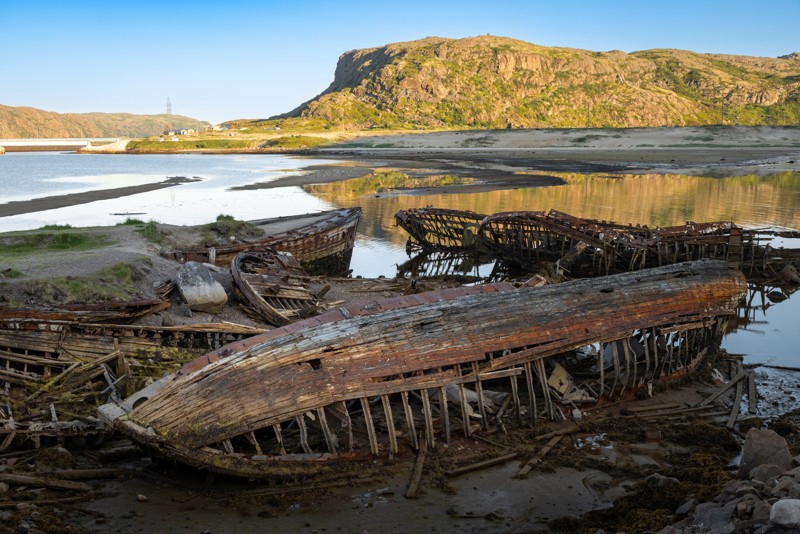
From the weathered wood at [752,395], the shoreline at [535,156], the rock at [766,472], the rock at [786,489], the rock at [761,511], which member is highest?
the shoreline at [535,156]

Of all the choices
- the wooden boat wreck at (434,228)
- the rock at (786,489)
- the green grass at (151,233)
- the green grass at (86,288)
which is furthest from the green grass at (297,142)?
the rock at (786,489)

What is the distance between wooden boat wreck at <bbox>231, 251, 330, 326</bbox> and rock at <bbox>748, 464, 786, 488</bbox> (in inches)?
478

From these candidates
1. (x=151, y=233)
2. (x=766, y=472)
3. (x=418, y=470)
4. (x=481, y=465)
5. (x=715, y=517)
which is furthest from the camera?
(x=151, y=233)

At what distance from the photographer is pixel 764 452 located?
9.00 meters

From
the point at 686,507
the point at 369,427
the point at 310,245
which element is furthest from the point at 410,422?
the point at 310,245

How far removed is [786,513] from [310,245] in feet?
73.9

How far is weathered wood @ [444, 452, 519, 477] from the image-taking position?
10.8 m

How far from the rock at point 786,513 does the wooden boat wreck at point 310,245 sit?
20.3 m

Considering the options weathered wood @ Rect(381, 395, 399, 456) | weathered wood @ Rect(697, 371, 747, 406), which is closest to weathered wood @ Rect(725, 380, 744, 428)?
weathered wood @ Rect(697, 371, 747, 406)

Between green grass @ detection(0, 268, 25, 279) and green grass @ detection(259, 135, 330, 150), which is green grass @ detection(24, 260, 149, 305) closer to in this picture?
green grass @ detection(0, 268, 25, 279)

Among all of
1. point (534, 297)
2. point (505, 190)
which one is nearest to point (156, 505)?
point (534, 297)

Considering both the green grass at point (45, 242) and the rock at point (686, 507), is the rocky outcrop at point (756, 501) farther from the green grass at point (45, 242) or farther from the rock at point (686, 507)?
the green grass at point (45, 242)

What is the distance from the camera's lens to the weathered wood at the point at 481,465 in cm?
1077

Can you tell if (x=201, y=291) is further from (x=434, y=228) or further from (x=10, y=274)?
(x=434, y=228)
